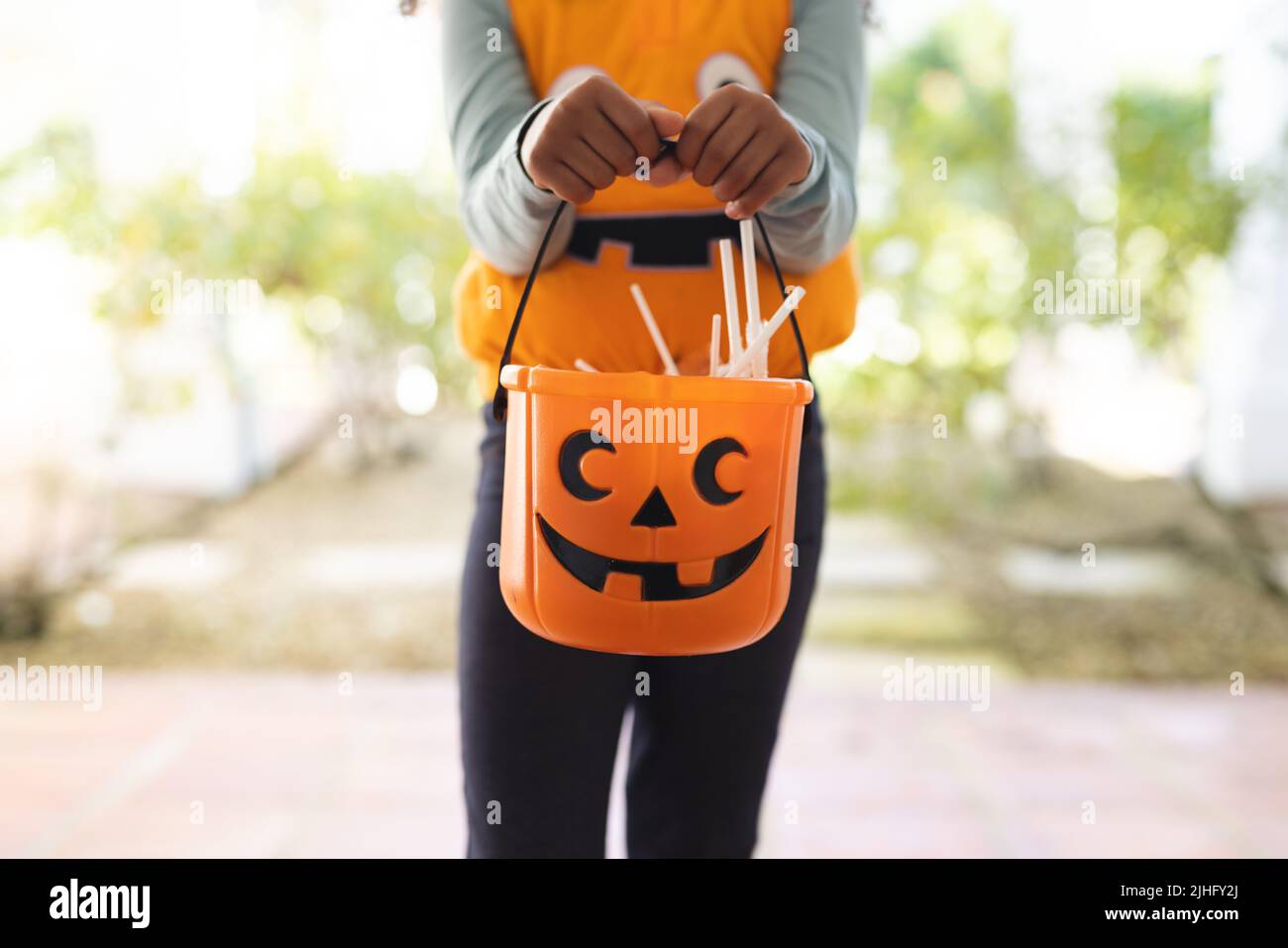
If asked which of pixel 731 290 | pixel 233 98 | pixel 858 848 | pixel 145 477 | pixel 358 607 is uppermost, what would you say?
pixel 233 98

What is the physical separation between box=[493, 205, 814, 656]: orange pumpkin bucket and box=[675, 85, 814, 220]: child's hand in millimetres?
116

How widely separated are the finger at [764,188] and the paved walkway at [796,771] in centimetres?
133

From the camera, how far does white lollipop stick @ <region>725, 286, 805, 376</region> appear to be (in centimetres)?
68

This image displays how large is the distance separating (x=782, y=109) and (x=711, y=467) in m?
0.26

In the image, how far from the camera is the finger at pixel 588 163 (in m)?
0.63

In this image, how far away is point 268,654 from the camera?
103 inches

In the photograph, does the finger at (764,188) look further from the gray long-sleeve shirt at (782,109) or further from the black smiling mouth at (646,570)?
the black smiling mouth at (646,570)

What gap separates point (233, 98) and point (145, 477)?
102 cm
